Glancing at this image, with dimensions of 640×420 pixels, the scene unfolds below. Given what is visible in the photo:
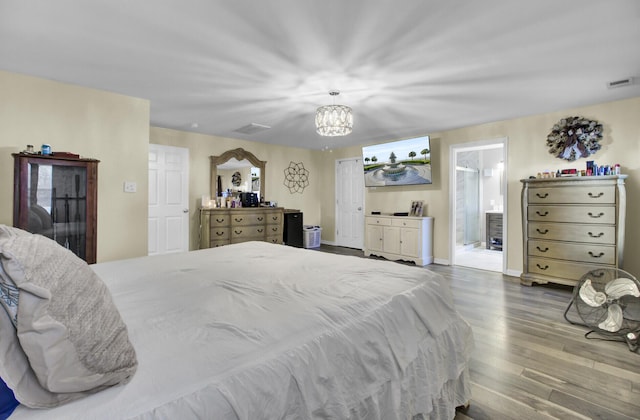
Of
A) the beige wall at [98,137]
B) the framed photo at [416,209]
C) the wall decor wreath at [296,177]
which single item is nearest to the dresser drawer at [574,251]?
the framed photo at [416,209]

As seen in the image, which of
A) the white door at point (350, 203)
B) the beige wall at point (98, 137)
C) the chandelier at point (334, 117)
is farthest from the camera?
the white door at point (350, 203)

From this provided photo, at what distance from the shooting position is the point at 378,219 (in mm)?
5801

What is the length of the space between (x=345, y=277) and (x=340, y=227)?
5.34 m

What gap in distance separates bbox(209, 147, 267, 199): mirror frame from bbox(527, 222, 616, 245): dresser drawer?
181 inches

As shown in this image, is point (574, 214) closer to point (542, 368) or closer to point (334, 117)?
point (542, 368)

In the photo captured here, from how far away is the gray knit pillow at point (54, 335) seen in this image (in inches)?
26.0

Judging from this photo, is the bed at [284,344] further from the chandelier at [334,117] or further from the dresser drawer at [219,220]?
the dresser drawer at [219,220]

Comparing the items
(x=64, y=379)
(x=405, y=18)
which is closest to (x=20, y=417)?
(x=64, y=379)

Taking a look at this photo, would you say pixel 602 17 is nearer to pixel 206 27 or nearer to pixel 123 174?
pixel 206 27

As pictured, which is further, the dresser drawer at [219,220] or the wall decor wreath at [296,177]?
the wall decor wreath at [296,177]

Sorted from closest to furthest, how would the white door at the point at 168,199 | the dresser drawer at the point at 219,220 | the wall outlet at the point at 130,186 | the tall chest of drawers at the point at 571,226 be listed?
the tall chest of drawers at the point at 571,226
the wall outlet at the point at 130,186
the white door at the point at 168,199
the dresser drawer at the point at 219,220

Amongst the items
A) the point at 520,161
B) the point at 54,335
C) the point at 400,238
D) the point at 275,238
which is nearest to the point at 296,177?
the point at 275,238

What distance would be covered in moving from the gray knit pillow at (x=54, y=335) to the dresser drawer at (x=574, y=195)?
450cm

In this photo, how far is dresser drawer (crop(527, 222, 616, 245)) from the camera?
11.2 ft
